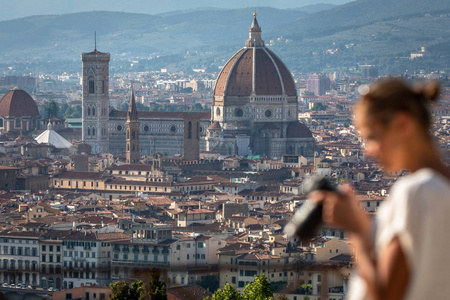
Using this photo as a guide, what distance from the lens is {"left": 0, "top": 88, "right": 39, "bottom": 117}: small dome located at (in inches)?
3561

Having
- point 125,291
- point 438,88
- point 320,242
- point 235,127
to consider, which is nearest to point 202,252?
point 320,242

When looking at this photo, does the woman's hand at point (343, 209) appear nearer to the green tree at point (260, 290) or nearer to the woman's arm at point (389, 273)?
the woman's arm at point (389, 273)

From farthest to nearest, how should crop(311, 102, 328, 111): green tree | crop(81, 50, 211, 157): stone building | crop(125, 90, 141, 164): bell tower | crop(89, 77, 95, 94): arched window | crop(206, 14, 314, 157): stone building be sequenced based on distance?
crop(311, 102, 328, 111): green tree → crop(89, 77, 95, 94): arched window → crop(81, 50, 211, 157): stone building → crop(206, 14, 314, 157): stone building → crop(125, 90, 141, 164): bell tower

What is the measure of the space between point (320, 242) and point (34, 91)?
5540 inches

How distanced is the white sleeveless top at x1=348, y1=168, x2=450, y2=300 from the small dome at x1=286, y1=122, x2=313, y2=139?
74.0 metres

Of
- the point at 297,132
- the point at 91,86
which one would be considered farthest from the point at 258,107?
Answer: the point at 91,86

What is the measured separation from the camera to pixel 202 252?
32.9m

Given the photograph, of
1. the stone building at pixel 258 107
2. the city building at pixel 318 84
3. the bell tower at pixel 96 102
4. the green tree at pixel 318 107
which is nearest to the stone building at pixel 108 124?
the bell tower at pixel 96 102

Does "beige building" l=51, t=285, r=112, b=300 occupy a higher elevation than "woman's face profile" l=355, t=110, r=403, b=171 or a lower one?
lower

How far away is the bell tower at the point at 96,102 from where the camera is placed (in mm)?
79938

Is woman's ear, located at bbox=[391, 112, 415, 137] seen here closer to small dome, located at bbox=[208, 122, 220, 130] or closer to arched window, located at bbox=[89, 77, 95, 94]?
small dome, located at bbox=[208, 122, 220, 130]

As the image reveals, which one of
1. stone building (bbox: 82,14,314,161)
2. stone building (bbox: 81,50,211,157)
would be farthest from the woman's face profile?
stone building (bbox: 81,50,211,157)

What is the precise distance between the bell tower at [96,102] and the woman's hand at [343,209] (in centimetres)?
7722

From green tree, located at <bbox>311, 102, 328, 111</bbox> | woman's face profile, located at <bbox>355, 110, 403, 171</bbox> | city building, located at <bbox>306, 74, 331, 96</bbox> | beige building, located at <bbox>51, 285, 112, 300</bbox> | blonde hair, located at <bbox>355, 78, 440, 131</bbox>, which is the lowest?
beige building, located at <bbox>51, 285, 112, 300</bbox>
